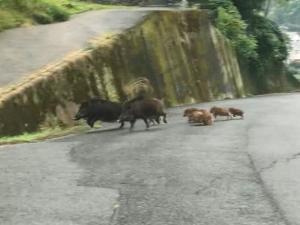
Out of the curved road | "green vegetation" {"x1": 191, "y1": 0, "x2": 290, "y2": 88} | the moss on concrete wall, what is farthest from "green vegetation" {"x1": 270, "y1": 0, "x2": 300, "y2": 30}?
the curved road

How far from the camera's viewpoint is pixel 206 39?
30.4 metres

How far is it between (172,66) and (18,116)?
1237cm

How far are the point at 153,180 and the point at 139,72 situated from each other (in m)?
13.4

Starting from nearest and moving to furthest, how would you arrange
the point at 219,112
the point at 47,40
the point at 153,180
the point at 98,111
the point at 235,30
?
1. the point at 153,180
2. the point at 98,111
3. the point at 219,112
4. the point at 47,40
5. the point at 235,30

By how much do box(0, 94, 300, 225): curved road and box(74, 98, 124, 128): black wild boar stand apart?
127cm

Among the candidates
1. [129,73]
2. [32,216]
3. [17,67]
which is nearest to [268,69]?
[129,73]

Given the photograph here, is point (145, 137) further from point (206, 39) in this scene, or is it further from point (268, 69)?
point (268, 69)

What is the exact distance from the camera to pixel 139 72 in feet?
72.7

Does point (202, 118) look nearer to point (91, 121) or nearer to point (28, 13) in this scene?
point (91, 121)

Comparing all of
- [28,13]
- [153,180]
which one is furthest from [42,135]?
[28,13]

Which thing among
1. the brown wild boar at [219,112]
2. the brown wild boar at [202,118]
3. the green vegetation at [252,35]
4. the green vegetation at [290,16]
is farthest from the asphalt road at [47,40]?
the green vegetation at [290,16]

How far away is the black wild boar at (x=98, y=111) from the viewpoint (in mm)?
15070

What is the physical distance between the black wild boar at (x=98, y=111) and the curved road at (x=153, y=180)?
1.27 meters

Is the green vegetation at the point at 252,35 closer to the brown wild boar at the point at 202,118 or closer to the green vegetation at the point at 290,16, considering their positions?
the brown wild boar at the point at 202,118
